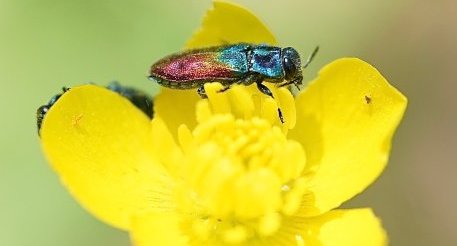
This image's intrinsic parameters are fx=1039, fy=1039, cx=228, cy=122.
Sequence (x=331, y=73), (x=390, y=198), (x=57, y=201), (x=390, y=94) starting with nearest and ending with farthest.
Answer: (x=390, y=94), (x=331, y=73), (x=57, y=201), (x=390, y=198)

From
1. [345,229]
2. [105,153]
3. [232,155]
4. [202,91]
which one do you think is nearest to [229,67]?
[202,91]

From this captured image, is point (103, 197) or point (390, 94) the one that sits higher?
point (390, 94)

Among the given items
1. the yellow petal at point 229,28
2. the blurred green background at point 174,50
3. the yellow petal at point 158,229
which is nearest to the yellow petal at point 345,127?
the yellow petal at point 229,28

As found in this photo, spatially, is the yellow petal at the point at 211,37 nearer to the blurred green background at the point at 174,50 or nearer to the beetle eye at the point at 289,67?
the beetle eye at the point at 289,67

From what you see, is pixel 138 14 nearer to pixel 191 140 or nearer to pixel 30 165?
pixel 30 165

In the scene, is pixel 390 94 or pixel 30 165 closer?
pixel 390 94

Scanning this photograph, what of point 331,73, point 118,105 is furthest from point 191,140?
point 331,73
